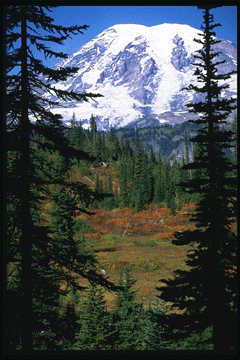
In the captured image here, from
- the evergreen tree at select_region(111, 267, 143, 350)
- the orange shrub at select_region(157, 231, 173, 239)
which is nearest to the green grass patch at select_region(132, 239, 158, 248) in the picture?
the orange shrub at select_region(157, 231, 173, 239)

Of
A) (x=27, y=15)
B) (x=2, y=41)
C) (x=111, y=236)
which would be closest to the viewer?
(x=2, y=41)

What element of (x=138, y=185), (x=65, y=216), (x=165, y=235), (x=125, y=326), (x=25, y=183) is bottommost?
(x=165, y=235)

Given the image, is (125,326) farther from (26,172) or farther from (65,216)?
(26,172)

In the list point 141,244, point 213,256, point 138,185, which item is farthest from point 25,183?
point 138,185

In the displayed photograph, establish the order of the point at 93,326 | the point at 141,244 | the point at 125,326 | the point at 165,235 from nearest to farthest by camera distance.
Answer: the point at 93,326, the point at 125,326, the point at 141,244, the point at 165,235

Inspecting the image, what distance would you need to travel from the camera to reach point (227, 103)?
8.31 meters

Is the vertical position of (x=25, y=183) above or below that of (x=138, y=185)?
above

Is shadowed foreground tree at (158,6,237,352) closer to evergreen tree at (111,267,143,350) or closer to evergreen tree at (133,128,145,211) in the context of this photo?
evergreen tree at (111,267,143,350)

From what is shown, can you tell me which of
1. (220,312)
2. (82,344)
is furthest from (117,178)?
(220,312)

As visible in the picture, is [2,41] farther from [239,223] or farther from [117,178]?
[117,178]

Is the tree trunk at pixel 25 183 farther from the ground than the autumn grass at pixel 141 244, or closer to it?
farther from the ground

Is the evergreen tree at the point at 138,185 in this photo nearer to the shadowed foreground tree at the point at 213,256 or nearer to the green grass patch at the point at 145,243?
the green grass patch at the point at 145,243

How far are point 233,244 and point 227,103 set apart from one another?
4347 mm

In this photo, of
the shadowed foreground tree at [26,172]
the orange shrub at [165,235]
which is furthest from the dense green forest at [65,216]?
the orange shrub at [165,235]
